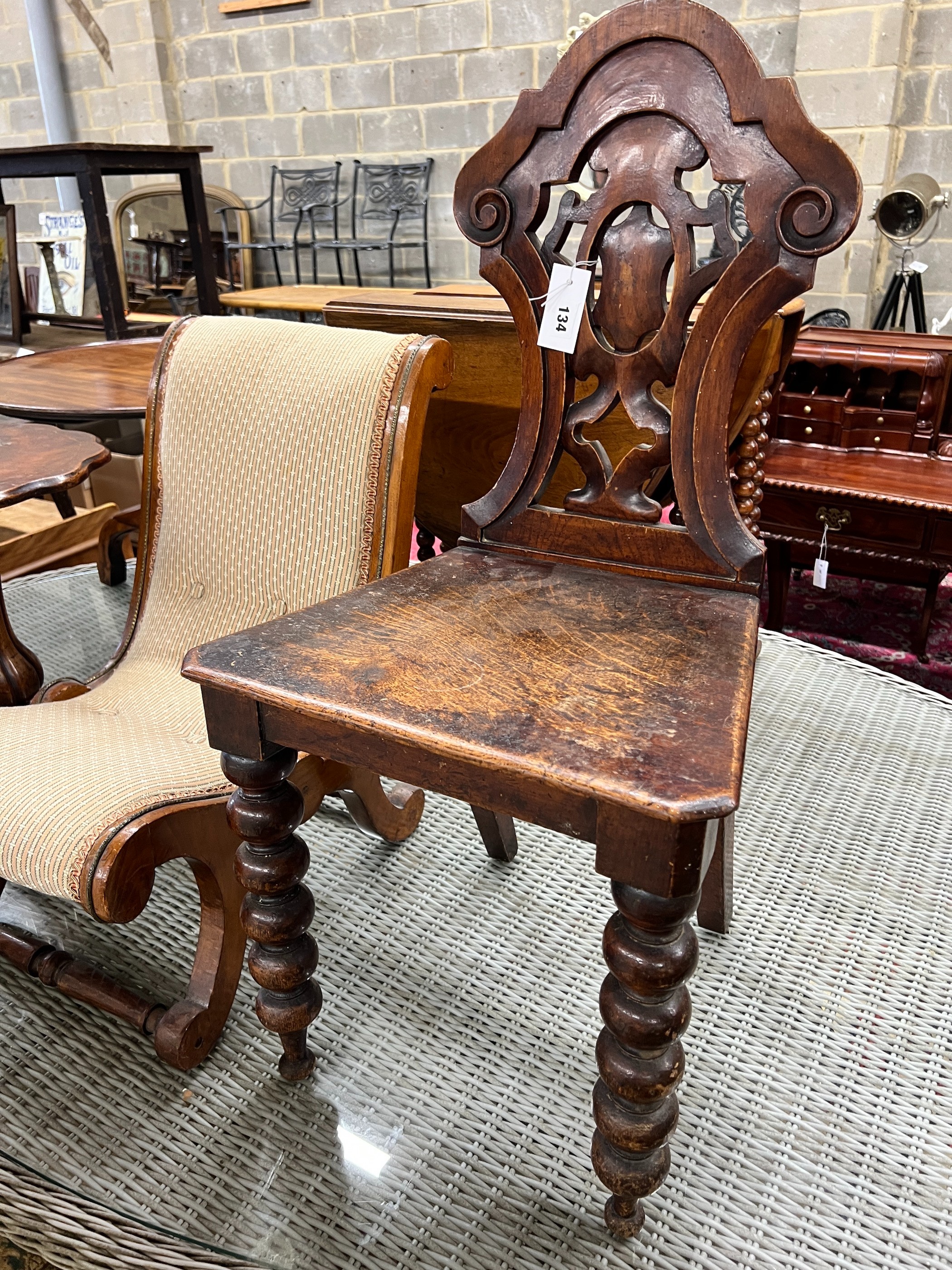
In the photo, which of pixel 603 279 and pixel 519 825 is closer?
pixel 603 279

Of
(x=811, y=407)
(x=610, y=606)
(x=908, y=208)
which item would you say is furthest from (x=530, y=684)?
(x=908, y=208)

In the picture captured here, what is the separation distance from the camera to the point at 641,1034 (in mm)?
767

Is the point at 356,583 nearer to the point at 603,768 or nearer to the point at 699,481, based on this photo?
the point at 699,481

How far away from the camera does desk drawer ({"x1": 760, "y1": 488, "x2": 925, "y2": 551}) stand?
7.00 feet

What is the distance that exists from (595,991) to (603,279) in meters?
0.91

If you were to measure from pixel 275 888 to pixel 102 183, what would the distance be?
245cm

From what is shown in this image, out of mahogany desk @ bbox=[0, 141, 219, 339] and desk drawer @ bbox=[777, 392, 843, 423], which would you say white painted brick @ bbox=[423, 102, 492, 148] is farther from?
desk drawer @ bbox=[777, 392, 843, 423]

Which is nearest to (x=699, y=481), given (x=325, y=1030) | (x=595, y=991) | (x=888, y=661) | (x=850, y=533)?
(x=595, y=991)

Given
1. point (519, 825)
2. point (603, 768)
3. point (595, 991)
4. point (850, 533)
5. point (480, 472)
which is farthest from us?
point (850, 533)

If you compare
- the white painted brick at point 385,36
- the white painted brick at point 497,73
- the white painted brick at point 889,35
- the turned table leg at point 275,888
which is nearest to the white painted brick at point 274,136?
the white painted brick at point 385,36

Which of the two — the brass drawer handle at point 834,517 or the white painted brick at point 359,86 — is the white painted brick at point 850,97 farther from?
the white painted brick at point 359,86

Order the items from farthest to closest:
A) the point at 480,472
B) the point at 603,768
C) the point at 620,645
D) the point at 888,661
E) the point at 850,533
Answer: the point at 888,661 → the point at 850,533 → the point at 480,472 → the point at 620,645 → the point at 603,768

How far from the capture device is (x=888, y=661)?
2479mm

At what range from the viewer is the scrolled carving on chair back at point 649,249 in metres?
1.00
